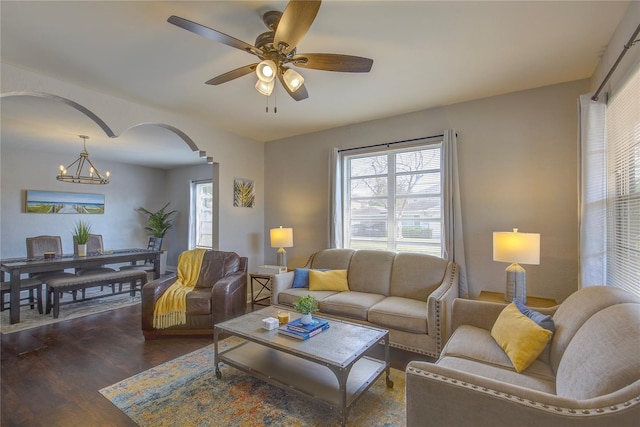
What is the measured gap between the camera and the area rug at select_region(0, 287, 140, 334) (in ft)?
11.6

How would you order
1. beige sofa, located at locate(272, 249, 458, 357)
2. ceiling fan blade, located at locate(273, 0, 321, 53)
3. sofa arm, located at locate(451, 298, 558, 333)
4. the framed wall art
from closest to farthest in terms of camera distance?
ceiling fan blade, located at locate(273, 0, 321, 53)
sofa arm, located at locate(451, 298, 558, 333)
beige sofa, located at locate(272, 249, 458, 357)
the framed wall art

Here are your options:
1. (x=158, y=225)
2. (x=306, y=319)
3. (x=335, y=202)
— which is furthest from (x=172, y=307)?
(x=158, y=225)

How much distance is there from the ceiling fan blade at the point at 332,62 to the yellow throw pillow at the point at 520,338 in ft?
6.45

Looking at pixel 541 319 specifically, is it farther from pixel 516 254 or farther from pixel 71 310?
Answer: pixel 71 310

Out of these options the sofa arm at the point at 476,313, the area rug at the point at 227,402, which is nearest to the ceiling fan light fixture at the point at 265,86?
the area rug at the point at 227,402

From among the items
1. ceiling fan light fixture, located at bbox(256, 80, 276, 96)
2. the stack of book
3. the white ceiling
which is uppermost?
the white ceiling

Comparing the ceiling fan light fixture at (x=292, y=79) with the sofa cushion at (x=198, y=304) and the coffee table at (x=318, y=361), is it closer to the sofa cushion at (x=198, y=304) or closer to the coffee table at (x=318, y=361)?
the coffee table at (x=318, y=361)

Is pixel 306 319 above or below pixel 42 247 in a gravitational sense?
below

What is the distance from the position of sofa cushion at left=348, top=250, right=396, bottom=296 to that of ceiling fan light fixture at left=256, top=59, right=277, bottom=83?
2.47 m

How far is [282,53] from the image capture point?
1907 mm

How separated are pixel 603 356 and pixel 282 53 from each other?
2305mm

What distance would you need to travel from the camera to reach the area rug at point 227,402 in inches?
73.9

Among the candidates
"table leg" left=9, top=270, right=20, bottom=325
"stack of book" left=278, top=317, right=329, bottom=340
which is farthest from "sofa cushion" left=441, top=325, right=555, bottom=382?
Result: "table leg" left=9, top=270, right=20, bottom=325

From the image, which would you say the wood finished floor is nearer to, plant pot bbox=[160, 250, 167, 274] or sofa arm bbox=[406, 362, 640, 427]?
sofa arm bbox=[406, 362, 640, 427]
